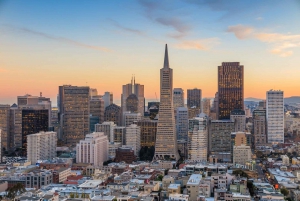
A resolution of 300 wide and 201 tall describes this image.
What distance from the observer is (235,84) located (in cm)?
4262

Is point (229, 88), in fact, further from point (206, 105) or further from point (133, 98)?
point (133, 98)

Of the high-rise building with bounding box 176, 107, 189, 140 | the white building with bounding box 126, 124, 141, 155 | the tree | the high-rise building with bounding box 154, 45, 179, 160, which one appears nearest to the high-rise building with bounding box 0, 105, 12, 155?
the white building with bounding box 126, 124, 141, 155

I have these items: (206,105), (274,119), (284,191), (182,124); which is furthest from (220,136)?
(206,105)

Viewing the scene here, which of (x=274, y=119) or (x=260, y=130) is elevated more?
(x=274, y=119)

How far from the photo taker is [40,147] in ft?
81.9

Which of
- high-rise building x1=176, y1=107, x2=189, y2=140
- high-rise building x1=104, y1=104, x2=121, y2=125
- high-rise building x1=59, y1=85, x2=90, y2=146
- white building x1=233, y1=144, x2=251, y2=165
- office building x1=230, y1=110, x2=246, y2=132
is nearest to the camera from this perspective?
white building x1=233, y1=144, x2=251, y2=165

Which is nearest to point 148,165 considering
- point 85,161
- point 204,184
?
point 85,161

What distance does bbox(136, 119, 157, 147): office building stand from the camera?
30391mm

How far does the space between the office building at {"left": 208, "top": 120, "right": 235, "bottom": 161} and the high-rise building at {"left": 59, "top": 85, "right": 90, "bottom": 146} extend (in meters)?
9.26

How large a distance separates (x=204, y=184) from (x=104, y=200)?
3.48 meters

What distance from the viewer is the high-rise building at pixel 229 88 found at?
4147cm

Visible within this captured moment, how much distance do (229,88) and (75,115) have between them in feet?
52.5

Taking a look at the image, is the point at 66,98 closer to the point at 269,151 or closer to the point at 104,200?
the point at 269,151

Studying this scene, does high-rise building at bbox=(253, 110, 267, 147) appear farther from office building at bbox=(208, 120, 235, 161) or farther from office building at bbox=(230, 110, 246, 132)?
office building at bbox=(208, 120, 235, 161)
